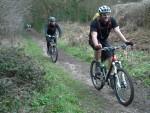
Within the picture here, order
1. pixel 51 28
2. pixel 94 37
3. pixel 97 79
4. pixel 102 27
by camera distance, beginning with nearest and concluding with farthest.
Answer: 1. pixel 94 37
2. pixel 102 27
3. pixel 97 79
4. pixel 51 28

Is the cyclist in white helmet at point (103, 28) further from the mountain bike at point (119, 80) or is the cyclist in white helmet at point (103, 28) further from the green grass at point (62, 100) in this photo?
the green grass at point (62, 100)

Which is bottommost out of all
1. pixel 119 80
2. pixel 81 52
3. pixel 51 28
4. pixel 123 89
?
pixel 81 52

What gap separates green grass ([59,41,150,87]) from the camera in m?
12.2

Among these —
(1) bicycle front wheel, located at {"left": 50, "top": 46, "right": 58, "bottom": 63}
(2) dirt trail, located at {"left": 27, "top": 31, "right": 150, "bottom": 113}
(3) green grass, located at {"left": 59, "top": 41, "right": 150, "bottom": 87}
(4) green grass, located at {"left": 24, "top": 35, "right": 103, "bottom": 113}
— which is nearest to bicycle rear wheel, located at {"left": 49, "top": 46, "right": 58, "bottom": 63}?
(1) bicycle front wheel, located at {"left": 50, "top": 46, "right": 58, "bottom": 63}

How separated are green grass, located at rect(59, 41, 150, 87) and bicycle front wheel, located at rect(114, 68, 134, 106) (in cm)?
240

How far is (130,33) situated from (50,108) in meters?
14.2

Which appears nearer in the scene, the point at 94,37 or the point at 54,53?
the point at 94,37

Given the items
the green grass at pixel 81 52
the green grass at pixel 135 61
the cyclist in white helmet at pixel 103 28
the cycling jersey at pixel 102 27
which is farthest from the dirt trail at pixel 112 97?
the green grass at pixel 81 52

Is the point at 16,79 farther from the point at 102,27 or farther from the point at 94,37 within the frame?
the point at 102,27

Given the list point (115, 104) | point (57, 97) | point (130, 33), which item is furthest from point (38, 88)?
point (130, 33)

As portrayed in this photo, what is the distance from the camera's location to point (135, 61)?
48.6 feet

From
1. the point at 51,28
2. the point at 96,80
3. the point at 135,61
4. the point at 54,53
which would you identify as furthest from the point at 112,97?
the point at 51,28

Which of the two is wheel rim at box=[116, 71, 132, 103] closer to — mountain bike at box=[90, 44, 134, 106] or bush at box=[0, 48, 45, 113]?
mountain bike at box=[90, 44, 134, 106]

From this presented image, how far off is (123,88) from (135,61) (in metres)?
6.22
